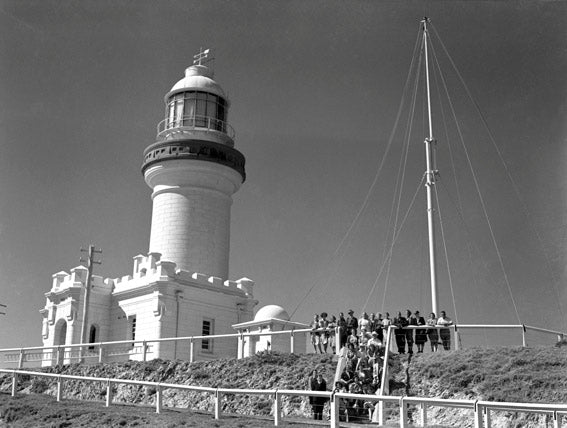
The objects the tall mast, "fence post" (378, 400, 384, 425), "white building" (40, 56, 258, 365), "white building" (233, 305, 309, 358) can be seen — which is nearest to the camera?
"fence post" (378, 400, 384, 425)

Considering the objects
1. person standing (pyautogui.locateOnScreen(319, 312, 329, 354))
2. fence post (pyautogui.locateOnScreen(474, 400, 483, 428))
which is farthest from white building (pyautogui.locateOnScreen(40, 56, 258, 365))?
fence post (pyautogui.locateOnScreen(474, 400, 483, 428))

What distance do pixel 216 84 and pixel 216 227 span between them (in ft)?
26.2

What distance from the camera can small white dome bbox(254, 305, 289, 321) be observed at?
1200 inches

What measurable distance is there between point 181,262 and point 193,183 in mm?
4105

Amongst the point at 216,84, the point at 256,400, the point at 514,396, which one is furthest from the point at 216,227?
the point at 514,396

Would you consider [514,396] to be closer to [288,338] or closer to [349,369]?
[349,369]

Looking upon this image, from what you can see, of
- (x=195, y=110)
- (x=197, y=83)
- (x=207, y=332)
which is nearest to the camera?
(x=207, y=332)

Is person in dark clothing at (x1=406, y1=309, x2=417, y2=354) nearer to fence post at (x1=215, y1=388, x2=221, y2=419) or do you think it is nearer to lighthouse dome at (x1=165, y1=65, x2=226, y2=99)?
fence post at (x1=215, y1=388, x2=221, y2=419)

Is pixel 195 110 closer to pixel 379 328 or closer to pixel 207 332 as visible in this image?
pixel 207 332

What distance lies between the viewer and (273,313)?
30.5m

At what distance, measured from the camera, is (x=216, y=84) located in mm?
39969

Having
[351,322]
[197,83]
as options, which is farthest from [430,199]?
[197,83]

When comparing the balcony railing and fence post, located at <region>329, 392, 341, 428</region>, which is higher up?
the balcony railing

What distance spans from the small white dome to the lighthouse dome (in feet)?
45.2
